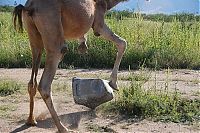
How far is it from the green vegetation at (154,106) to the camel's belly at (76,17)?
4.63 feet

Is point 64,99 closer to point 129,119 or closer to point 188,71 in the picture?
point 129,119

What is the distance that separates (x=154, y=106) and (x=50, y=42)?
2007 mm

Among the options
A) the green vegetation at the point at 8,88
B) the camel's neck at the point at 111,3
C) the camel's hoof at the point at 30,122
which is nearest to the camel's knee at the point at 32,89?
the camel's hoof at the point at 30,122

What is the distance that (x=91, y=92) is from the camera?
7.00 m

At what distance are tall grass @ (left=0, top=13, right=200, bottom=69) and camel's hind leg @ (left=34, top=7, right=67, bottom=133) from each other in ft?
16.4

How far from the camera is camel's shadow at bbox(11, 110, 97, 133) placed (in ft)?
20.8

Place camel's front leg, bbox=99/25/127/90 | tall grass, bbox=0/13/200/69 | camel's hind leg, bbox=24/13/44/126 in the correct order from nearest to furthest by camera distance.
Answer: camel's hind leg, bbox=24/13/44/126 < camel's front leg, bbox=99/25/127/90 < tall grass, bbox=0/13/200/69

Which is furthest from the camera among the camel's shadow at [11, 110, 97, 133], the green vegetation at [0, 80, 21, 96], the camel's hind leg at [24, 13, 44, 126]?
the green vegetation at [0, 80, 21, 96]

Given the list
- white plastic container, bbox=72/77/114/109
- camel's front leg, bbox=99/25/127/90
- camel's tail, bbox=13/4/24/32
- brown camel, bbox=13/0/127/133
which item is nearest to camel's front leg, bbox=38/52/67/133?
brown camel, bbox=13/0/127/133

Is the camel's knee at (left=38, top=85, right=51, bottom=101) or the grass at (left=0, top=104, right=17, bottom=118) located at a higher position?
the camel's knee at (left=38, top=85, right=51, bottom=101)

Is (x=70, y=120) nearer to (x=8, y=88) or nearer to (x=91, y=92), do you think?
(x=91, y=92)

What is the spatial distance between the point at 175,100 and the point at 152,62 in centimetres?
384

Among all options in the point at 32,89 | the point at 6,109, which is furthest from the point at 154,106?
the point at 6,109

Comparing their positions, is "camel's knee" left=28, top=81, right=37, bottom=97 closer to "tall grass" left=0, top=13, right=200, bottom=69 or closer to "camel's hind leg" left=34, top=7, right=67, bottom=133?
"camel's hind leg" left=34, top=7, right=67, bottom=133
